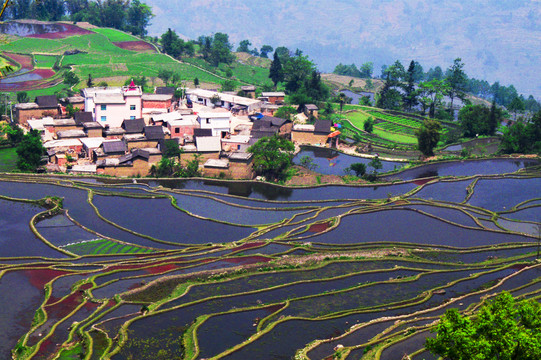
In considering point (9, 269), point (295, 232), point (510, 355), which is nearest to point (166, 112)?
point (295, 232)

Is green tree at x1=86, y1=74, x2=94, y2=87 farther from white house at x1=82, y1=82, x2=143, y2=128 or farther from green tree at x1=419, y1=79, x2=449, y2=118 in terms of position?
green tree at x1=419, y1=79, x2=449, y2=118

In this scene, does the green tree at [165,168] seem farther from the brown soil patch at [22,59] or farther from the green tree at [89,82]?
the brown soil patch at [22,59]

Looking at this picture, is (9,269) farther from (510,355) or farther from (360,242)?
(510,355)

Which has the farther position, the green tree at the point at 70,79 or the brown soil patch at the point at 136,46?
the brown soil patch at the point at 136,46

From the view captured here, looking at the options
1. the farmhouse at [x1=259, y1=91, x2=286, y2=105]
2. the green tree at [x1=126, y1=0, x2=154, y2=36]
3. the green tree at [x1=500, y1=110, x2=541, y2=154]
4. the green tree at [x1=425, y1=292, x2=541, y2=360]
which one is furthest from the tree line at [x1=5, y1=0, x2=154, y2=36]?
the green tree at [x1=425, y1=292, x2=541, y2=360]

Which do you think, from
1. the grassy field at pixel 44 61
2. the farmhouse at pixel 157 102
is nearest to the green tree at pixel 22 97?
the farmhouse at pixel 157 102

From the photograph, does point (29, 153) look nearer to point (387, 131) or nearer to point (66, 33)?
point (387, 131)

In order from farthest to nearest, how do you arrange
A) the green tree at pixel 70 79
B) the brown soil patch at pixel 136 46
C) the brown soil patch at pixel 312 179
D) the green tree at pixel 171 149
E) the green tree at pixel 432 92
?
the brown soil patch at pixel 136 46, the green tree at pixel 432 92, the green tree at pixel 70 79, the green tree at pixel 171 149, the brown soil patch at pixel 312 179
